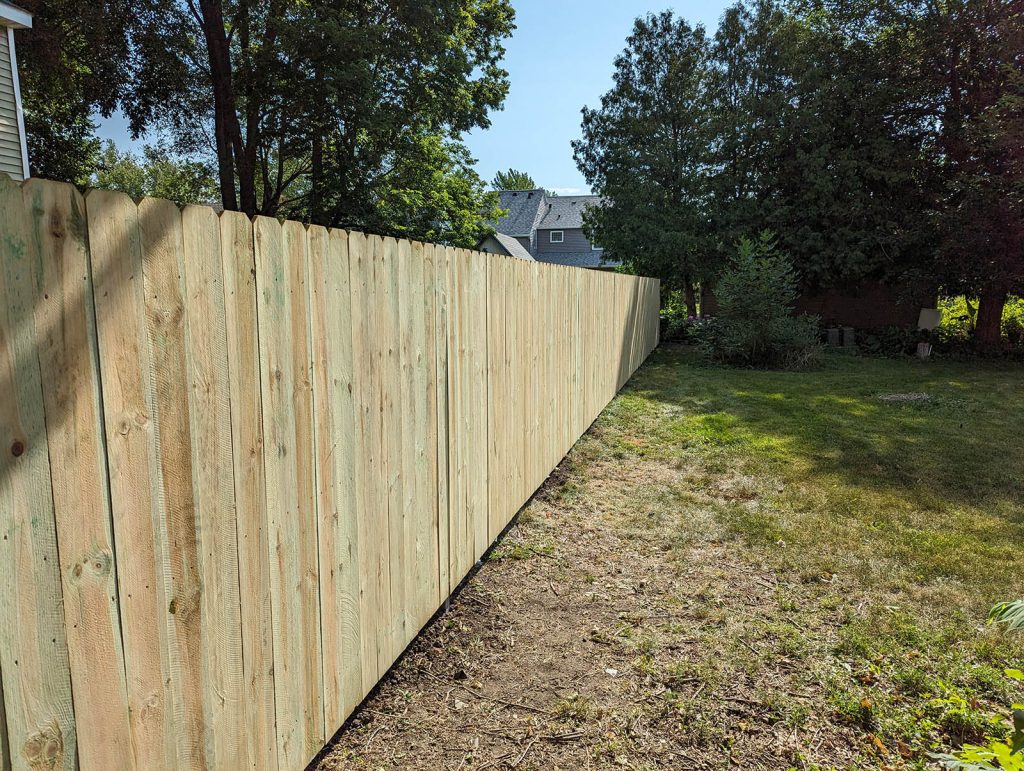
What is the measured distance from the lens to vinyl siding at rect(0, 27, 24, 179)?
757cm

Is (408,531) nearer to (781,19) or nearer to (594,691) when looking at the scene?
(594,691)

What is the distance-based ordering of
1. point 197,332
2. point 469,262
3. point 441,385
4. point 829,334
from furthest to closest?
point 829,334, point 469,262, point 441,385, point 197,332

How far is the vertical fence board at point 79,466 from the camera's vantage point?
1.09 meters

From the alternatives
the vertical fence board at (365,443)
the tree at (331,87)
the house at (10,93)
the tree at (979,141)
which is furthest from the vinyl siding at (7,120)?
the tree at (979,141)

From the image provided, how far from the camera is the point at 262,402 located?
66.2 inches

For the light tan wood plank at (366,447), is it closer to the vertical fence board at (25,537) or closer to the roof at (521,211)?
the vertical fence board at (25,537)

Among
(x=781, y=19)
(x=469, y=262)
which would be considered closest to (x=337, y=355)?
(x=469, y=262)

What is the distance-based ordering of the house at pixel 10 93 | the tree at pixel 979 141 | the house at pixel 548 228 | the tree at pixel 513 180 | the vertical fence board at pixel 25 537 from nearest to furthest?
the vertical fence board at pixel 25 537 < the house at pixel 10 93 < the tree at pixel 979 141 < the house at pixel 548 228 < the tree at pixel 513 180

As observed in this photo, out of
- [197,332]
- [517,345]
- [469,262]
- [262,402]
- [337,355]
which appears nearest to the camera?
[197,332]

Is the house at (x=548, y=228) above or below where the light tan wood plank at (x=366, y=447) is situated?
above

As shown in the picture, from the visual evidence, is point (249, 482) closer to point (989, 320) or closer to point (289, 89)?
point (289, 89)

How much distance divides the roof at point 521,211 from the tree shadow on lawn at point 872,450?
30894mm

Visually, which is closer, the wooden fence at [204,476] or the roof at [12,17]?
the wooden fence at [204,476]

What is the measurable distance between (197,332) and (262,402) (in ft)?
1.01
